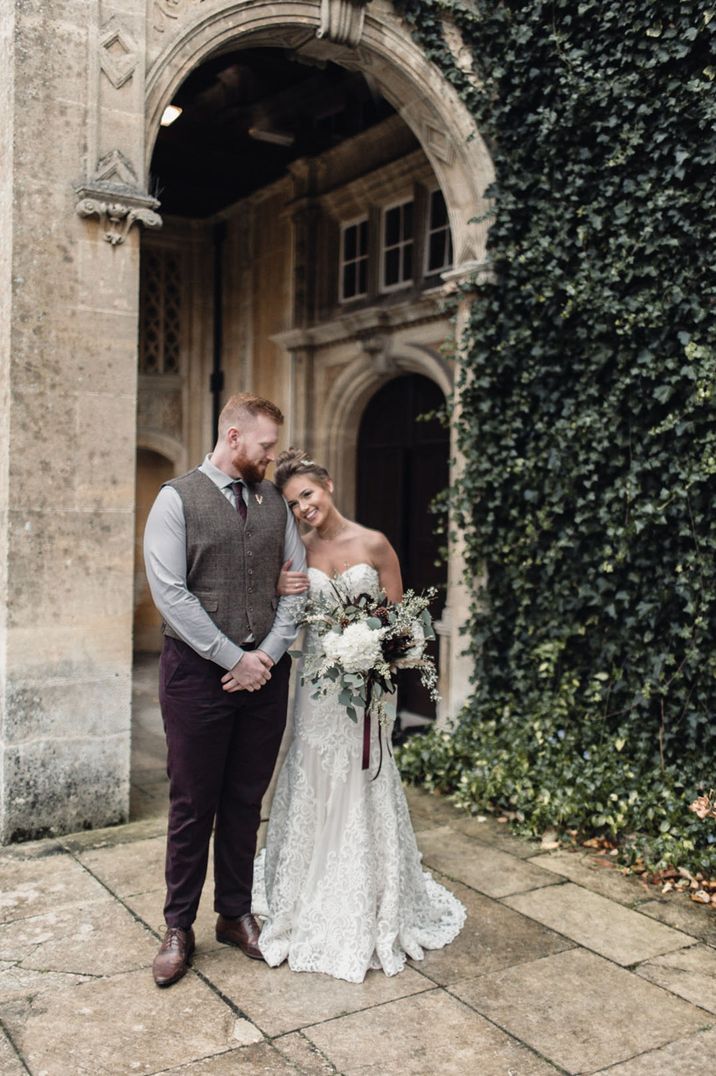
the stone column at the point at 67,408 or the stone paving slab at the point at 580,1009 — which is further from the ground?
the stone column at the point at 67,408

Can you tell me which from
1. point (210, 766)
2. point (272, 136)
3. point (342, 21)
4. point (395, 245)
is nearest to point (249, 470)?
point (210, 766)

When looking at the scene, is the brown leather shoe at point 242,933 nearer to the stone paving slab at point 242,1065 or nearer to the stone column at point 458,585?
the stone paving slab at point 242,1065

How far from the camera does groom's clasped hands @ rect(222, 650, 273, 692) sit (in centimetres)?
356

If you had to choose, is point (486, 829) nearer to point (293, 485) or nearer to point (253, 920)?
point (253, 920)

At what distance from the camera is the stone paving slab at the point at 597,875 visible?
181 inches

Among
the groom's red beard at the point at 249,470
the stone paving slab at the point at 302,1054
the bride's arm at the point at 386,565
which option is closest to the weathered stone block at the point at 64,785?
the bride's arm at the point at 386,565

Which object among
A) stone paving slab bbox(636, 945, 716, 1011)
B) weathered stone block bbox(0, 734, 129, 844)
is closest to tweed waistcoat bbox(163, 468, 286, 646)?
weathered stone block bbox(0, 734, 129, 844)

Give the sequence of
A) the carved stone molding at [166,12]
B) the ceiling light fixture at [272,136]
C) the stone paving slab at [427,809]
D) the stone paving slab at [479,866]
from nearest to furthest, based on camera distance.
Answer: the stone paving slab at [479,866], the carved stone molding at [166,12], the stone paving slab at [427,809], the ceiling light fixture at [272,136]

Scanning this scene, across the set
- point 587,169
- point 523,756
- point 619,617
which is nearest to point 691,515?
point 619,617

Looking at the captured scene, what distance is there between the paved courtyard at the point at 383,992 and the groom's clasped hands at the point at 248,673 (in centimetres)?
112

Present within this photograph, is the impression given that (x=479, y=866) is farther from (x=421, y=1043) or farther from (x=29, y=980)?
(x=29, y=980)

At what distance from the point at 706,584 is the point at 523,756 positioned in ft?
5.17

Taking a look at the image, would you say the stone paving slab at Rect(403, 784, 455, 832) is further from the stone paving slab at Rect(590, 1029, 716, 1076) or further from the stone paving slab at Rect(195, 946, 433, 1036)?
the stone paving slab at Rect(590, 1029, 716, 1076)

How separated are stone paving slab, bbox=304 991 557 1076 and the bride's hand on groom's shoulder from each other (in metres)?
1.56
